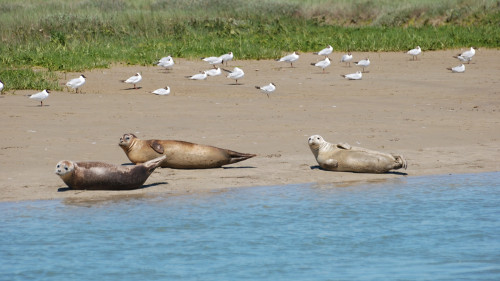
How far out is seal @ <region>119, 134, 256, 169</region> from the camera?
11.7 metres

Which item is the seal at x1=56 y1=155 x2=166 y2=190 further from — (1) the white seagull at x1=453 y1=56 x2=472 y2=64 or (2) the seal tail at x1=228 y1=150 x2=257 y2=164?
(1) the white seagull at x1=453 y1=56 x2=472 y2=64

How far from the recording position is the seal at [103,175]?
10.5 m

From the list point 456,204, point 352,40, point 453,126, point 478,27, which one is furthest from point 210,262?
point 478,27

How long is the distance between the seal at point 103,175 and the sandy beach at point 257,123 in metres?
0.12

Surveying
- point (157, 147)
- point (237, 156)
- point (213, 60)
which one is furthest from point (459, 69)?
point (157, 147)

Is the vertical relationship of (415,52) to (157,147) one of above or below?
above

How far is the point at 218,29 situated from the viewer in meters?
29.2

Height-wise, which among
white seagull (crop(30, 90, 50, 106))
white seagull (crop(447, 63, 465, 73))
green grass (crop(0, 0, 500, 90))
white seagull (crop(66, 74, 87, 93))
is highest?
green grass (crop(0, 0, 500, 90))

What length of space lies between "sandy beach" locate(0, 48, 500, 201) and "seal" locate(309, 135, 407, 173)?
0.39 feet

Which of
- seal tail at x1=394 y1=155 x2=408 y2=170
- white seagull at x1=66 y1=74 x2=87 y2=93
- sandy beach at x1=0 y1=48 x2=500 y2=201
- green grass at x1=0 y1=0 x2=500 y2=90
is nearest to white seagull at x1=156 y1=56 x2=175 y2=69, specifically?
sandy beach at x1=0 y1=48 x2=500 y2=201

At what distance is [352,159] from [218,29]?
17.9 metres

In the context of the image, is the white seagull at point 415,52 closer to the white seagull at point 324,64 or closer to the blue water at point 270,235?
the white seagull at point 324,64

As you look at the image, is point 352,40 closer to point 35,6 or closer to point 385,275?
point 35,6

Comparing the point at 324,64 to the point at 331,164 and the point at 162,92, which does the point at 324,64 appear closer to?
the point at 162,92
